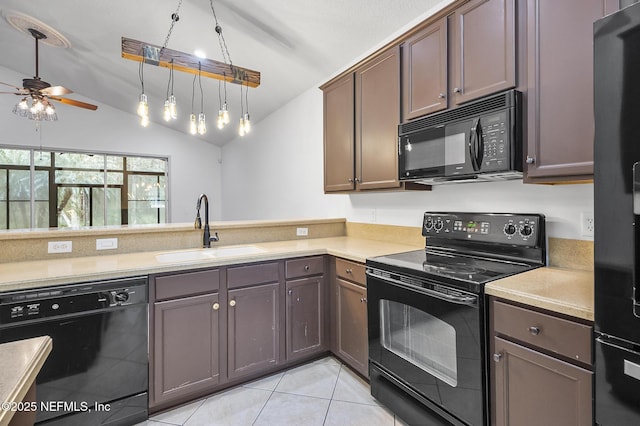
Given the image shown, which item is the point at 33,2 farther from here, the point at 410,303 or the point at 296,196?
the point at 410,303

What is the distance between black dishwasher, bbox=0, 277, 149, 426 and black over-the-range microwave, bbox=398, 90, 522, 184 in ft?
5.91

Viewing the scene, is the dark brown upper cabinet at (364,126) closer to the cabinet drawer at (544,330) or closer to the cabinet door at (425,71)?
the cabinet door at (425,71)

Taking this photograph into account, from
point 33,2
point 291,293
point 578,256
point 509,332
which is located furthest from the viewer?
point 33,2

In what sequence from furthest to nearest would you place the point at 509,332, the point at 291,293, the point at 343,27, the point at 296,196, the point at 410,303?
the point at 296,196 → the point at 343,27 → the point at 291,293 → the point at 410,303 → the point at 509,332

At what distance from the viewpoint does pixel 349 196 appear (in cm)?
322

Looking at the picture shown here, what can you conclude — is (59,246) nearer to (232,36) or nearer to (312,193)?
(232,36)

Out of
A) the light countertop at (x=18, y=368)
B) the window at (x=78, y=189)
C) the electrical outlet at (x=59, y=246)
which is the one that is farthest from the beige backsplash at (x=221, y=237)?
the window at (x=78, y=189)

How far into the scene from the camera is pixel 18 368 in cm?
68

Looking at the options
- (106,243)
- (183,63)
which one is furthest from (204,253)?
(183,63)

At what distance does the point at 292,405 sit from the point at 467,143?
187 centimetres

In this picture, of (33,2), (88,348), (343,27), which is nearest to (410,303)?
(88,348)

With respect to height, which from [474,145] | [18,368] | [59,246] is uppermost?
[474,145]

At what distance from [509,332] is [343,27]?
8.08ft

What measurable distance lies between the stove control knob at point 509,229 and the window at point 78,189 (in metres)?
6.45
